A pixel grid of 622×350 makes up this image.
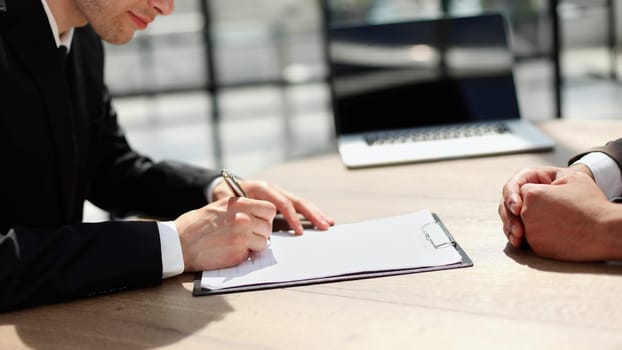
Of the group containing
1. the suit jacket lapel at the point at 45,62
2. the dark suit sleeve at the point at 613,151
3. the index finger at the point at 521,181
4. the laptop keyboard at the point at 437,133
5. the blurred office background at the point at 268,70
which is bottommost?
the blurred office background at the point at 268,70

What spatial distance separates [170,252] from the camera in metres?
1.24

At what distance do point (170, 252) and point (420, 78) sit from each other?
112cm

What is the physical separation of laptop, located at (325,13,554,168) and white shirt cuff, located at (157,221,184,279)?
0.87 metres

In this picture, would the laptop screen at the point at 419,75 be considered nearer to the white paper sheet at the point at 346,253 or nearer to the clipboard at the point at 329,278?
the white paper sheet at the point at 346,253

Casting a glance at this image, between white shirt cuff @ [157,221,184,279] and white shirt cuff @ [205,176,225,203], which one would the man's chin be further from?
white shirt cuff @ [157,221,184,279]

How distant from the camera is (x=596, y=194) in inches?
47.8

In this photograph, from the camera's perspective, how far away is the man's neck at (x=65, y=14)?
5.37 ft

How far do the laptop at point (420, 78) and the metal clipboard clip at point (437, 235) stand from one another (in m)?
0.72

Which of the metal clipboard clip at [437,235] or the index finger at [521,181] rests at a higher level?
the index finger at [521,181]

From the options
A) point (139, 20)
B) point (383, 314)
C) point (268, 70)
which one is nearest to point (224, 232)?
point (383, 314)

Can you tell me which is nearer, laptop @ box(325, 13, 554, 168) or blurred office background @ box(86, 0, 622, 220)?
laptop @ box(325, 13, 554, 168)

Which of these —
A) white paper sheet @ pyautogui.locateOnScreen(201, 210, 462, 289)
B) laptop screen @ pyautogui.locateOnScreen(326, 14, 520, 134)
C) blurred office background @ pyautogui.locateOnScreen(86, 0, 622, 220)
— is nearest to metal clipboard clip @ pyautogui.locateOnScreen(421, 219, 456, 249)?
white paper sheet @ pyautogui.locateOnScreen(201, 210, 462, 289)

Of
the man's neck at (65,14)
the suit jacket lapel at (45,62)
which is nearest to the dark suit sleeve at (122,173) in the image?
the man's neck at (65,14)

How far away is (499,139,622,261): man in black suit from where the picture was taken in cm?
115
